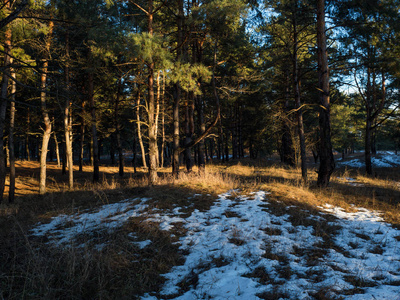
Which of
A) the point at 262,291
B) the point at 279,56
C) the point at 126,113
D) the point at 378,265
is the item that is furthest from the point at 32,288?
the point at 126,113

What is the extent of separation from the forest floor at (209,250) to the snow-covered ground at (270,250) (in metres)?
0.02

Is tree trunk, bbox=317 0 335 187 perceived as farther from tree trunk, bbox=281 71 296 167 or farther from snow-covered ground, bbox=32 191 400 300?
tree trunk, bbox=281 71 296 167

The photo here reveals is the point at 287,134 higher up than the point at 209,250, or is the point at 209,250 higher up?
the point at 287,134

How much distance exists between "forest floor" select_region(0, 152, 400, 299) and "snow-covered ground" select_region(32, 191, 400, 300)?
0.02 meters

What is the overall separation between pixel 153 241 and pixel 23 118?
23.0 meters

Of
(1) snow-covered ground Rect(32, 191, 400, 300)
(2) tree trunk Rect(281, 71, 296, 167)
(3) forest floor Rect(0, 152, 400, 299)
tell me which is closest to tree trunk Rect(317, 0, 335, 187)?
(3) forest floor Rect(0, 152, 400, 299)

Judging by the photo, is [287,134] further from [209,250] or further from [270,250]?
[209,250]

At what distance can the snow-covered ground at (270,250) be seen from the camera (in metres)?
2.66

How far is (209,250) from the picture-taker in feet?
12.0

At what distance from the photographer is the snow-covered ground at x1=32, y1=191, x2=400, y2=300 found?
2662 mm

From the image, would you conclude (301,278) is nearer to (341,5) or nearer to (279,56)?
(341,5)

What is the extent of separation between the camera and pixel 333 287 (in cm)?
264

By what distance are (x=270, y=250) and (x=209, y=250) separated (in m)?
1.04

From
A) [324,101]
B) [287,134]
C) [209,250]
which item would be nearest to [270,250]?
[209,250]
